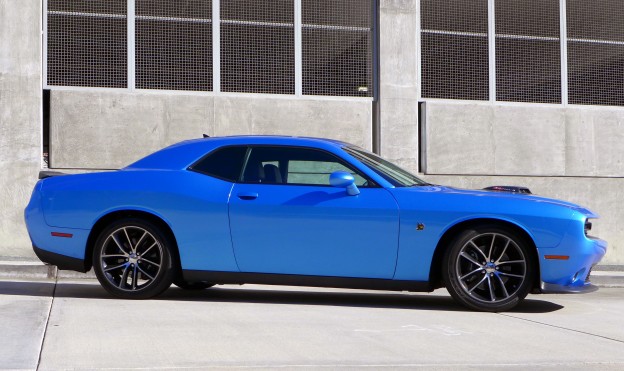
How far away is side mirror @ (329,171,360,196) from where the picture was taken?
764 cm

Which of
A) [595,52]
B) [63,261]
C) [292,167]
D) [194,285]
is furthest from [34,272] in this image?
[595,52]

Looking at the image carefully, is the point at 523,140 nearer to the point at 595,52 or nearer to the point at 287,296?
the point at 595,52

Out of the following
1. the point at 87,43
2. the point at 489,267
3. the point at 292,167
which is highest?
the point at 87,43

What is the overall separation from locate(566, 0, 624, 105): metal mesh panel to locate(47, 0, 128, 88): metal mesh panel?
678 centimetres

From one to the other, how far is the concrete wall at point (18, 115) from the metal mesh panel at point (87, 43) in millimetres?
285

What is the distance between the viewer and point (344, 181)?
764 cm

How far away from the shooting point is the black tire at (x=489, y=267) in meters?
7.66

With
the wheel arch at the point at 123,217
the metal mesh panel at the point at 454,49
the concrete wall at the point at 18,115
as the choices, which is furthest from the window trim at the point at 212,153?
the metal mesh panel at the point at 454,49

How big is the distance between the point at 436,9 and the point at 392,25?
840 millimetres

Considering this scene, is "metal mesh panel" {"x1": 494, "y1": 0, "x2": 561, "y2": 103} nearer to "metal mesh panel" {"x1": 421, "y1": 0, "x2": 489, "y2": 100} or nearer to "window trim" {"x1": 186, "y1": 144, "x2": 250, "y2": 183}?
"metal mesh panel" {"x1": 421, "y1": 0, "x2": 489, "y2": 100}

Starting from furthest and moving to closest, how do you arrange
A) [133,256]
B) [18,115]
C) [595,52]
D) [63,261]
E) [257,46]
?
1. [595,52]
2. [257,46]
3. [18,115]
4. [63,261]
5. [133,256]

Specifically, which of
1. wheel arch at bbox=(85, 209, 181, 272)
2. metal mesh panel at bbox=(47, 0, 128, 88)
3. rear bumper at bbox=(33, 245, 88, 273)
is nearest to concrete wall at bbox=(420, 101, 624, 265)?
metal mesh panel at bbox=(47, 0, 128, 88)

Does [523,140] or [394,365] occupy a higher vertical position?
[523,140]

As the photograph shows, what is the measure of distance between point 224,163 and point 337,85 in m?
6.50
